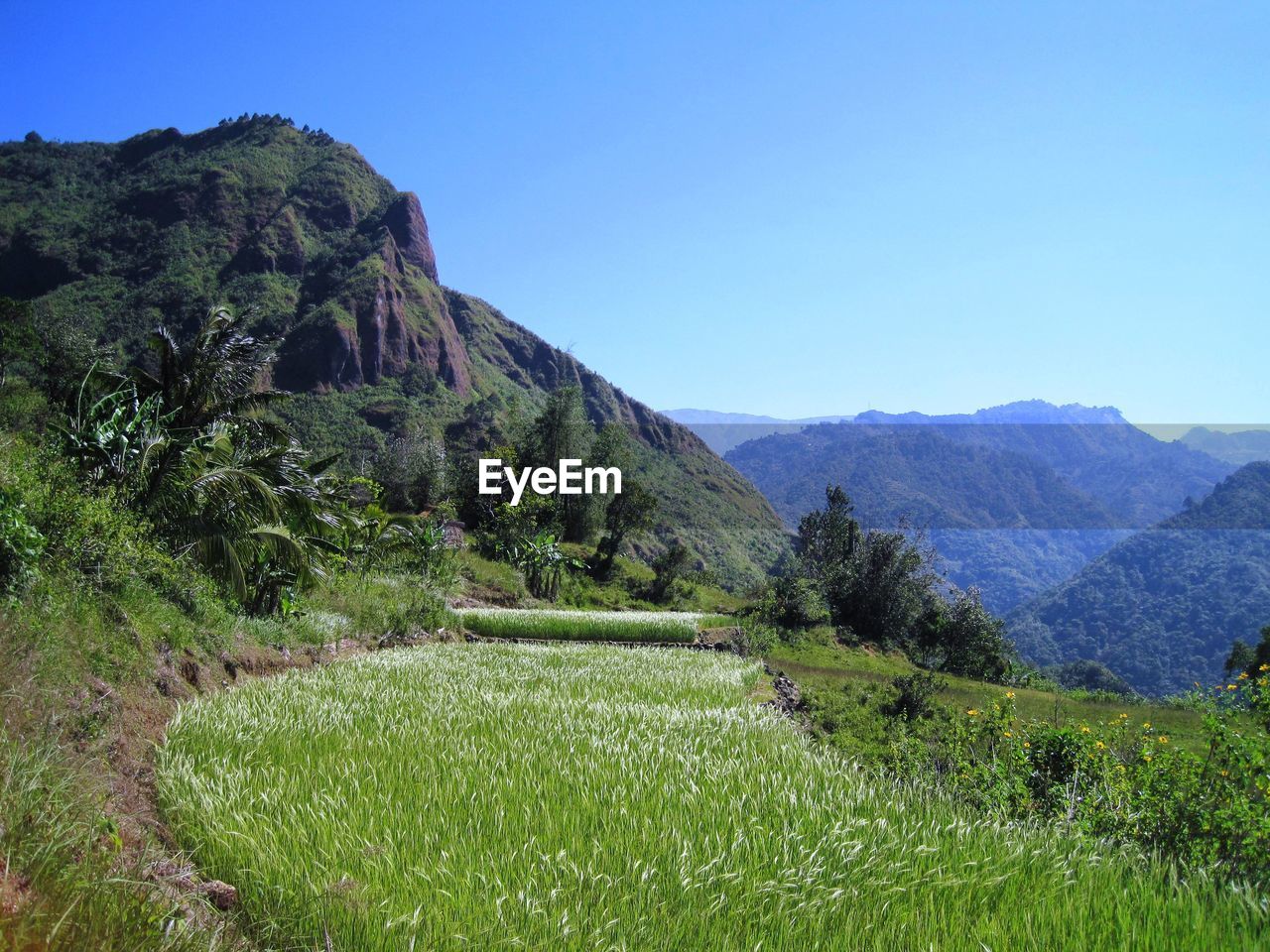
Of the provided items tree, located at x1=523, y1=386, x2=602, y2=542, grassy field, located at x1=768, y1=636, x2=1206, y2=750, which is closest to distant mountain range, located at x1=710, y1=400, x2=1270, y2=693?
grassy field, located at x1=768, y1=636, x2=1206, y2=750

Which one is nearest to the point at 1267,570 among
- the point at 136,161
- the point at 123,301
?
the point at 123,301

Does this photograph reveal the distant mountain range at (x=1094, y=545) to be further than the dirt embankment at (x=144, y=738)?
Yes

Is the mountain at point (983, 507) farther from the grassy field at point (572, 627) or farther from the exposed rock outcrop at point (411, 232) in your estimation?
the grassy field at point (572, 627)

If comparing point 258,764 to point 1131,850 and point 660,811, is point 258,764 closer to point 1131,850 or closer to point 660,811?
point 660,811

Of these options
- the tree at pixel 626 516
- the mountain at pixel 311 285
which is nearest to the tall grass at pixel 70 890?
the tree at pixel 626 516

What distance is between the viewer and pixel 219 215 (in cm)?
12712

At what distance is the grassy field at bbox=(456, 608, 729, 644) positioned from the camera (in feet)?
Result: 68.7

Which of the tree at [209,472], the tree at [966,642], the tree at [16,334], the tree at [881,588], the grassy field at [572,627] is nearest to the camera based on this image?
the tree at [209,472]

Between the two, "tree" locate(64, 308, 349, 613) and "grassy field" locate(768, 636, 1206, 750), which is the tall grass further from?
"grassy field" locate(768, 636, 1206, 750)

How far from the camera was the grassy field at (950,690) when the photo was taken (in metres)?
16.8

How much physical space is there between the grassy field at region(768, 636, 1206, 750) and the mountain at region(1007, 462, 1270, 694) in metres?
51.3

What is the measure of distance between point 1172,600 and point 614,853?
10373 centimetres

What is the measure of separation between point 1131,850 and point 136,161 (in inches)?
7173

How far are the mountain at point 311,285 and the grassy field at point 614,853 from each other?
7790 centimetres
